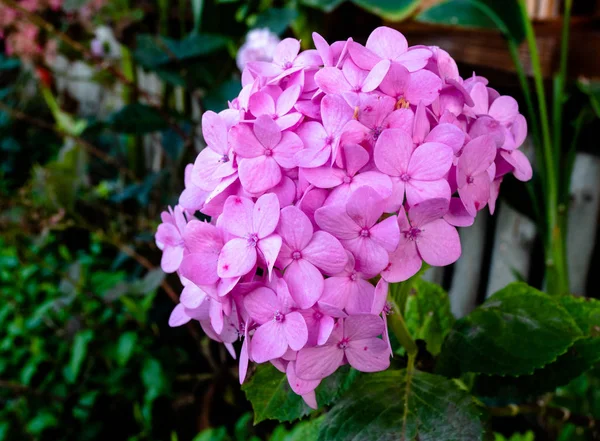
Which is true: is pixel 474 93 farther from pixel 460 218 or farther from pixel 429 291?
pixel 429 291

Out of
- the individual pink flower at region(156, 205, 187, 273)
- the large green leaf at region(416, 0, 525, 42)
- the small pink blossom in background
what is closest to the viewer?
the individual pink flower at region(156, 205, 187, 273)

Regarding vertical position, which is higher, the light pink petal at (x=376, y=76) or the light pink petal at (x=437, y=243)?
the light pink petal at (x=376, y=76)

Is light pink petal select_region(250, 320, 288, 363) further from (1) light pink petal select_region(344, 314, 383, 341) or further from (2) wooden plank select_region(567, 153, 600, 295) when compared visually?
(2) wooden plank select_region(567, 153, 600, 295)

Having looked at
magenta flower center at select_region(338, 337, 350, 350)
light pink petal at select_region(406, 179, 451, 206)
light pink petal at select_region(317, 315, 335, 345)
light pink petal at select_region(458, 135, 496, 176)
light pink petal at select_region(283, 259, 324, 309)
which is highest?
light pink petal at select_region(458, 135, 496, 176)

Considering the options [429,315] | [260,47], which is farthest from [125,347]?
[429,315]

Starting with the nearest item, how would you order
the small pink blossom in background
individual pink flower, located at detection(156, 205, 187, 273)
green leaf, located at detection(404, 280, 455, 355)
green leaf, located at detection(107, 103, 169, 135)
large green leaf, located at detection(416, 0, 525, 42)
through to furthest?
individual pink flower, located at detection(156, 205, 187, 273) < green leaf, located at detection(404, 280, 455, 355) < large green leaf, located at detection(416, 0, 525, 42) < the small pink blossom in background < green leaf, located at detection(107, 103, 169, 135)

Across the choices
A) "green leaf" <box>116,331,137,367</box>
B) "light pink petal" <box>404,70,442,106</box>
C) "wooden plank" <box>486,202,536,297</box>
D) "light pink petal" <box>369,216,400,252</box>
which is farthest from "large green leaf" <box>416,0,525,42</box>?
"green leaf" <box>116,331,137,367</box>

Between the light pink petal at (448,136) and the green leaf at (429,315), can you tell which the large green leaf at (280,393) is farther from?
the light pink petal at (448,136)

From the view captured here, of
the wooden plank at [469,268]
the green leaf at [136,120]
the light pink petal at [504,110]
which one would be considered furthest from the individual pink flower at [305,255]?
the wooden plank at [469,268]
